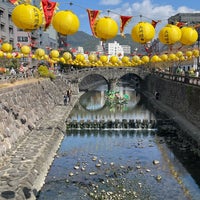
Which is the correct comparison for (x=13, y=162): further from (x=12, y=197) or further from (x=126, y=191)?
(x=126, y=191)

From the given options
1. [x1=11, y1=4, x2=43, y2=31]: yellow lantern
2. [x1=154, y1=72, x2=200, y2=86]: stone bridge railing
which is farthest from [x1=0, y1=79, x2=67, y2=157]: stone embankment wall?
[x1=154, y1=72, x2=200, y2=86]: stone bridge railing

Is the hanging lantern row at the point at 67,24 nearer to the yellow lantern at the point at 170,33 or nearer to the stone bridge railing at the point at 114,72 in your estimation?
the yellow lantern at the point at 170,33

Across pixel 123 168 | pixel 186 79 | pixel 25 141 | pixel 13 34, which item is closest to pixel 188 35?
pixel 123 168

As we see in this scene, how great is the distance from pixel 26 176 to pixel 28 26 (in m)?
7.69

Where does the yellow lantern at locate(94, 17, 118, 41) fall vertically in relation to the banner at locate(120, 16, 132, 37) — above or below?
below

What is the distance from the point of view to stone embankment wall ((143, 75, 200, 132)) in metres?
31.4

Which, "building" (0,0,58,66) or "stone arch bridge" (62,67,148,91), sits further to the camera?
"stone arch bridge" (62,67,148,91)

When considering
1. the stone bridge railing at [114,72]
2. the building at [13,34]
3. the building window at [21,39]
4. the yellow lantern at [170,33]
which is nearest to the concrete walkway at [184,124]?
the yellow lantern at [170,33]

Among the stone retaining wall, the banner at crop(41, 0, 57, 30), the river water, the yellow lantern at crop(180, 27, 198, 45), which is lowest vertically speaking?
the river water

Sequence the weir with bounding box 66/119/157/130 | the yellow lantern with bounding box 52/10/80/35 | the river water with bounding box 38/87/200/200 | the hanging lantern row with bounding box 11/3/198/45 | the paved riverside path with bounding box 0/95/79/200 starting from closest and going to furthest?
the yellow lantern with bounding box 52/10/80/35 → the hanging lantern row with bounding box 11/3/198/45 → the paved riverside path with bounding box 0/95/79/200 → the river water with bounding box 38/87/200/200 → the weir with bounding box 66/119/157/130

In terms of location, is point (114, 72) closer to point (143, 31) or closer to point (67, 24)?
point (143, 31)

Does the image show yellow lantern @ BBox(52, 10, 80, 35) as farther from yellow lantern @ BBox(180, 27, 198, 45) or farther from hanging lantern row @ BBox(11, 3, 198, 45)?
yellow lantern @ BBox(180, 27, 198, 45)

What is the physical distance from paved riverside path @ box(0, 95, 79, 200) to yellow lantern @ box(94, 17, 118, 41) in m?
7.63

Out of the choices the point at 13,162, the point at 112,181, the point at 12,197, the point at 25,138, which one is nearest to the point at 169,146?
the point at 112,181
